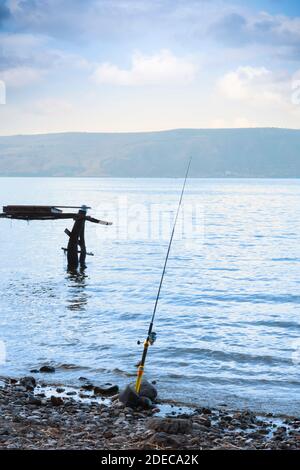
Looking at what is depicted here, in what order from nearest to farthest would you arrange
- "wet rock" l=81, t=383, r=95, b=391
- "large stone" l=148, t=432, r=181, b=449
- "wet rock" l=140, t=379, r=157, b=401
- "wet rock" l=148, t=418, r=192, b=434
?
"large stone" l=148, t=432, r=181, b=449, "wet rock" l=148, t=418, r=192, b=434, "wet rock" l=140, t=379, r=157, b=401, "wet rock" l=81, t=383, r=95, b=391

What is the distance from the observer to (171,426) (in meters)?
8.44

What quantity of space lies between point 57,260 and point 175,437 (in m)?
25.6

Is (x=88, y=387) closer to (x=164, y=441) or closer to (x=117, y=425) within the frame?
(x=117, y=425)

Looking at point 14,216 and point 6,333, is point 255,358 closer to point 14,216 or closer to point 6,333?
point 6,333

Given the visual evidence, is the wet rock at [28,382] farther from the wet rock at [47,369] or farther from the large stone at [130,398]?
the large stone at [130,398]

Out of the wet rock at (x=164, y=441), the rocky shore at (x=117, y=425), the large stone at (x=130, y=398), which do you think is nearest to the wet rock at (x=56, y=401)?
the rocky shore at (x=117, y=425)

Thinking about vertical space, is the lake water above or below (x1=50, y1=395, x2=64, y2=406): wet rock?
below

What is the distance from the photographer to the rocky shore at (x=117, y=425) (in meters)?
8.04

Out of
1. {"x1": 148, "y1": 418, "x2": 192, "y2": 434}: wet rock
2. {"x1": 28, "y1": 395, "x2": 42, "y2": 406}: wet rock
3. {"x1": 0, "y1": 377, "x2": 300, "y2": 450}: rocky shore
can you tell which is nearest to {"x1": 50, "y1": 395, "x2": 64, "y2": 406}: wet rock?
{"x1": 0, "y1": 377, "x2": 300, "y2": 450}: rocky shore

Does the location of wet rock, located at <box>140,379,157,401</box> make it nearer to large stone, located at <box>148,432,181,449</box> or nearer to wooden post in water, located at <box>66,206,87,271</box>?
large stone, located at <box>148,432,181,449</box>

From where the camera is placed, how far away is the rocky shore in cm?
804

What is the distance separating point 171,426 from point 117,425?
0.93m
